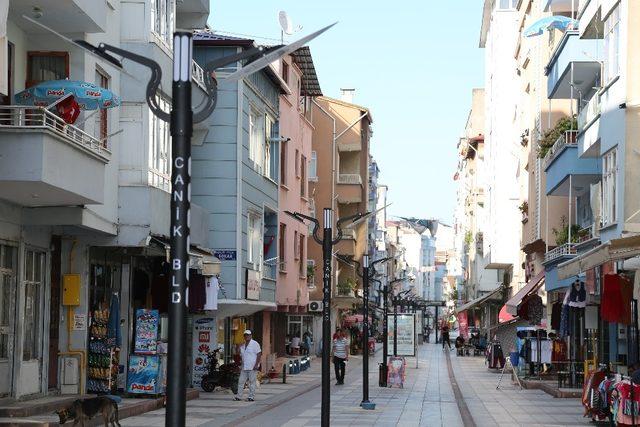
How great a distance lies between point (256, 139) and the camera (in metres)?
38.4

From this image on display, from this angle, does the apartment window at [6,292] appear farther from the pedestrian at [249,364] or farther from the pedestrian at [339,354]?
the pedestrian at [339,354]

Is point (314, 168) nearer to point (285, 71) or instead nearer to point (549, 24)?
point (285, 71)

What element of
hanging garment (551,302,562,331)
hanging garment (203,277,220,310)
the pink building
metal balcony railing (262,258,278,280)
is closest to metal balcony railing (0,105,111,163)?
hanging garment (203,277,220,310)

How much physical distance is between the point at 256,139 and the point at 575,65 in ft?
35.3

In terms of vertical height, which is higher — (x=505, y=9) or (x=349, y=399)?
(x=505, y=9)

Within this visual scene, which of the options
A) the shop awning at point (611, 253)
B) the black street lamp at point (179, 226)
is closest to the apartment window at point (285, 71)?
the shop awning at point (611, 253)

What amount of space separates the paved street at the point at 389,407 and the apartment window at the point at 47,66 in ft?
20.9

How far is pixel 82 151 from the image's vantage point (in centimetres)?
1964

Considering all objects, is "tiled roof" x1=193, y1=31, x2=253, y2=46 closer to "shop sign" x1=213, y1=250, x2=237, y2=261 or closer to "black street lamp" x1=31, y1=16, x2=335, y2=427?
"shop sign" x1=213, y1=250, x2=237, y2=261

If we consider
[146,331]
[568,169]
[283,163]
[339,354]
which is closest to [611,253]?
[146,331]

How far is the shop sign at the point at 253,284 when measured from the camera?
118ft

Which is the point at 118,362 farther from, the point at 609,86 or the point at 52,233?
the point at 609,86

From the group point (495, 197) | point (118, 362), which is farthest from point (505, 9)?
point (118, 362)

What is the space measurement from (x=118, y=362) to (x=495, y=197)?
4717 cm
